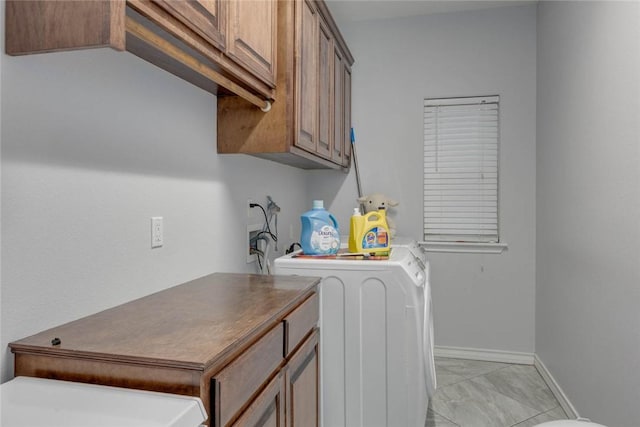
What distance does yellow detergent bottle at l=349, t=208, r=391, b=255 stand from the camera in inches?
82.4

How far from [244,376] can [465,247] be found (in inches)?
98.9

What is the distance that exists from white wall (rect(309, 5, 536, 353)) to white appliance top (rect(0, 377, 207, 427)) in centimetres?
265

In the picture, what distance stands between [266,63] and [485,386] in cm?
237

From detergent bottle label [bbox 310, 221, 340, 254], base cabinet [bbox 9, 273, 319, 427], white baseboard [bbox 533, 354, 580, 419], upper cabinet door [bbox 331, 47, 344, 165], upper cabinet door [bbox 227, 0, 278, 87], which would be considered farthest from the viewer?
upper cabinet door [bbox 331, 47, 344, 165]

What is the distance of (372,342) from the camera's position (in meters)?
1.85

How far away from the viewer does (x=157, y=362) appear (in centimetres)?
81

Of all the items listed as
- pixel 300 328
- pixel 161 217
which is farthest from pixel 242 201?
pixel 300 328

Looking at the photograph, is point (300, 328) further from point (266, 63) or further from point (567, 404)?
point (567, 404)

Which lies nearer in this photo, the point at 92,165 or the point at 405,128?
the point at 92,165

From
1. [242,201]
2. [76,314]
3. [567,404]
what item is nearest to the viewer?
[76,314]

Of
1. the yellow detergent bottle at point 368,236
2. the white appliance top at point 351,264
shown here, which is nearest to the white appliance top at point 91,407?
the white appliance top at point 351,264

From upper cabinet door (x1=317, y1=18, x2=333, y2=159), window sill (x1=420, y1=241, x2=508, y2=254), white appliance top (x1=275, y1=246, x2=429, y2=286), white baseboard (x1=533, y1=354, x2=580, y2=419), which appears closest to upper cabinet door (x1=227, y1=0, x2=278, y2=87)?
upper cabinet door (x1=317, y1=18, x2=333, y2=159)

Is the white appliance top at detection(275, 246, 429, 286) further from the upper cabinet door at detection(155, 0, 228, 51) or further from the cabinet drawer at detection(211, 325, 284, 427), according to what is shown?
the upper cabinet door at detection(155, 0, 228, 51)

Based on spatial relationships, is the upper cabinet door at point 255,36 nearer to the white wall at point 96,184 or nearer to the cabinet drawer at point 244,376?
the white wall at point 96,184
